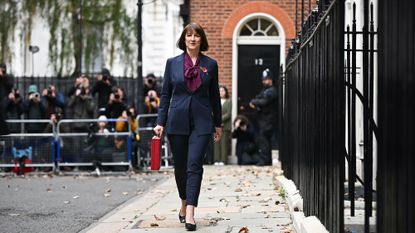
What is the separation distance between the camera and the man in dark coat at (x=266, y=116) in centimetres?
1930

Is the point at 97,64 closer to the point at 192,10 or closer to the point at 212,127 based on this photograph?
the point at 192,10

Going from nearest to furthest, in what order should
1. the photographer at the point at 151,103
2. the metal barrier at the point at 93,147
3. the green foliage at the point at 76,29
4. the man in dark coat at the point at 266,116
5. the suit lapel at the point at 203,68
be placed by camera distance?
the suit lapel at the point at 203,68 < the metal barrier at the point at 93,147 < the man in dark coat at the point at 266,116 < the photographer at the point at 151,103 < the green foliage at the point at 76,29

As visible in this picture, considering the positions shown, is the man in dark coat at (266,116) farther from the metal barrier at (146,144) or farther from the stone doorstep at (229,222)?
the stone doorstep at (229,222)

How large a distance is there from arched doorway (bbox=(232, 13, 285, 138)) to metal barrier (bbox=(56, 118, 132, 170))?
4.52 metres

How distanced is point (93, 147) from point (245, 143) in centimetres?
372

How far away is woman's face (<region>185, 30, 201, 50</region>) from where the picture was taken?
838 centimetres

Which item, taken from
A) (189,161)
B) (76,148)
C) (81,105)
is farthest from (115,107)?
(189,161)

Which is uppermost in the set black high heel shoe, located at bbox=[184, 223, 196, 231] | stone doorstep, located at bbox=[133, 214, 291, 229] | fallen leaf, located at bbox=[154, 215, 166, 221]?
black high heel shoe, located at bbox=[184, 223, 196, 231]

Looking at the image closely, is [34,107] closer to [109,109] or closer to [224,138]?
[109,109]

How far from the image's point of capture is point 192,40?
8375mm

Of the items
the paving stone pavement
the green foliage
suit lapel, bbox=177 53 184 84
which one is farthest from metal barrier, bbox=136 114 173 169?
the green foliage

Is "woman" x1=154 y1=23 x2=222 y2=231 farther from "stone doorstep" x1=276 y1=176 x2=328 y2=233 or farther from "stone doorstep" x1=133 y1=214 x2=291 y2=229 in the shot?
"stone doorstep" x1=276 y1=176 x2=328 y2=233

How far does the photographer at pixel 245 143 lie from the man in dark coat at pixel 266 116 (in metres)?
0.33
